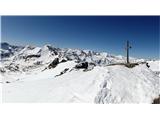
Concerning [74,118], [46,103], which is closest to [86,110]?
[74,118]

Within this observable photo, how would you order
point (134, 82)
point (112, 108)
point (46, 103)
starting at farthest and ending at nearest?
point (134, 82) < point (46, 103) < point (112, 108)

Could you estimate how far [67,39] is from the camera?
7.18 m

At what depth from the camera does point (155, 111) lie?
554 cm

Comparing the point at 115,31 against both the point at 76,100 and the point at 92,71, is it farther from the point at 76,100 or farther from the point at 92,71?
the point at 76,100

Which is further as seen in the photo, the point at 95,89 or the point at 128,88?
the point at 128,88

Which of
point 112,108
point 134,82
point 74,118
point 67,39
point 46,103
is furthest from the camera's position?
point 67,39

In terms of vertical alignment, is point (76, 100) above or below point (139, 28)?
below
